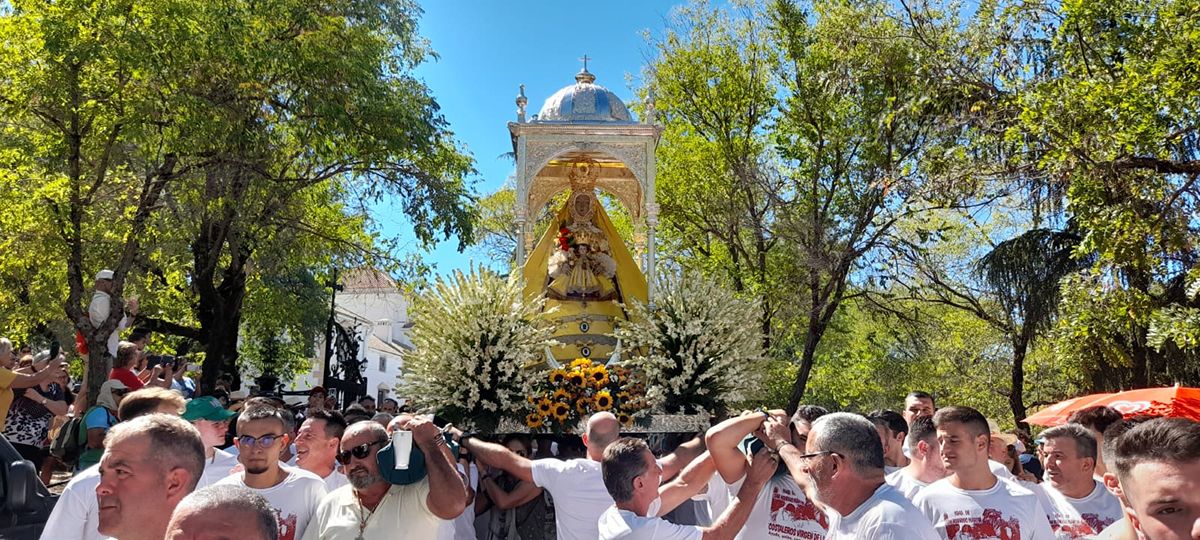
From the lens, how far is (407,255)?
17.6 m

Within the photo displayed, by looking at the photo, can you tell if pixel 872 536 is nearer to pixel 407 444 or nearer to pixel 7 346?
pixel 407 444

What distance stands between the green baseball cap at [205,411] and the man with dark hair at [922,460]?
12.0 feet

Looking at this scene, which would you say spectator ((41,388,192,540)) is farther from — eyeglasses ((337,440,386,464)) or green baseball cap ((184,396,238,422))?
green baseball cap ((184,396,238,422))

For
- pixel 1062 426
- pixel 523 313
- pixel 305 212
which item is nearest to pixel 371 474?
pixel 1062 426

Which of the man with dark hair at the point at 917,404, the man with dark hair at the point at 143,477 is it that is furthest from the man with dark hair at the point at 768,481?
the man with dark hair at the point at 143,477

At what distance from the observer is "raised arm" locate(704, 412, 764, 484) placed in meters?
4.54

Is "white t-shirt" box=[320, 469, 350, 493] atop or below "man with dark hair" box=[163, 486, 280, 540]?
below

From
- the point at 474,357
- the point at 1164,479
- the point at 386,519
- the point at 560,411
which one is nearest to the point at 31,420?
the point at 474,357

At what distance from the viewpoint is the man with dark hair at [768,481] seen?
179 inches

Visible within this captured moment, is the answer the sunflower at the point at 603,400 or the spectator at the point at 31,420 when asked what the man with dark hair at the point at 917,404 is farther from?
the spectator at the point at 31,420

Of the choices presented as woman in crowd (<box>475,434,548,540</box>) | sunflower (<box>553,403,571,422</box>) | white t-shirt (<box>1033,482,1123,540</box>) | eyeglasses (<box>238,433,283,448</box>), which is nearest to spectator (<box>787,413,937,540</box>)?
white t-shirt (<box>1033,482,1123,540</box>)

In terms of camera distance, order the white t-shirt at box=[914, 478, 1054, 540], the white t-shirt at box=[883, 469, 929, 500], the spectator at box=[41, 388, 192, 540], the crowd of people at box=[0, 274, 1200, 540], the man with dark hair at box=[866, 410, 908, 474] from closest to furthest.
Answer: the crowd of people at box=[0, 274, 1200, 540] → the spectator at box=[41, 388, 192, 540] → the white t-shirt at box=[914, 478, 1054, 540] → the white t-shirt at box=[883, 469, 929, 500] → the man with dark hair at box=[866, 410, 908, 474]

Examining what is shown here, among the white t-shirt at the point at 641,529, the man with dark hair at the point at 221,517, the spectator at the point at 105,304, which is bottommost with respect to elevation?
the white t-shirt at the point at 641,529

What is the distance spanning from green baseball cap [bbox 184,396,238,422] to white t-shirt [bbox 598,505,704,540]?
7.83ft
